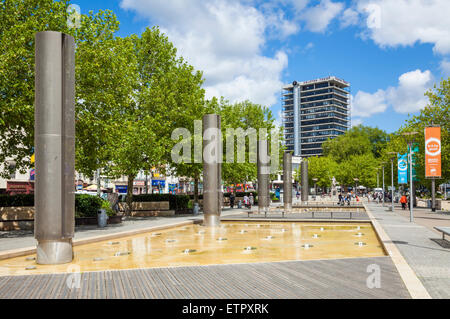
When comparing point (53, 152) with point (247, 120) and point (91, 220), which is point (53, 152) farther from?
point (247, 120)

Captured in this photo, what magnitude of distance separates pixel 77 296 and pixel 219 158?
14738 millimetres

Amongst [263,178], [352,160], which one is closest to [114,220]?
[263,178]

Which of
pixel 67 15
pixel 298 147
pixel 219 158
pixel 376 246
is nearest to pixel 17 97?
pixel 67 15

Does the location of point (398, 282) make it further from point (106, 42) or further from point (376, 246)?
point (106, 42)

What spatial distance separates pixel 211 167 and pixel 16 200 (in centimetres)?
912

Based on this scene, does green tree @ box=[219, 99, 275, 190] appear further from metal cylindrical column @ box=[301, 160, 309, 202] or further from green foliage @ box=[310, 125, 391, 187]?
green foliage @ box=[310, 125, 391, 187]

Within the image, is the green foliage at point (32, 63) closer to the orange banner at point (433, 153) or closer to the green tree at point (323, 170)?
the orange banner at point (433, 153)

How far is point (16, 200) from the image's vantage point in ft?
63.0

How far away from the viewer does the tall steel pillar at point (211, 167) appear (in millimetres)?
20719

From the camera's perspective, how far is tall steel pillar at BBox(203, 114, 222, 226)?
20719 millimetres

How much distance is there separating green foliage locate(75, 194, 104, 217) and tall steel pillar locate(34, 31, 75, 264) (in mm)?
11613

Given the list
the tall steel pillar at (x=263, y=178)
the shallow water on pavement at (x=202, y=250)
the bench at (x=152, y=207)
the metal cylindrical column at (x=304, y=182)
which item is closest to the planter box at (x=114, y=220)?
the shallow water on pavement at (x=202, y=250)

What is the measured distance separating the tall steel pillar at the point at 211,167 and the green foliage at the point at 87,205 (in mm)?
A: 5802

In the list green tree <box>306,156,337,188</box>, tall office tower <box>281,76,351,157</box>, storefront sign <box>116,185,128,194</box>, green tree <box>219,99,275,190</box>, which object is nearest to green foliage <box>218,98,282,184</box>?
green tree <box>219,99,275,190</box>
